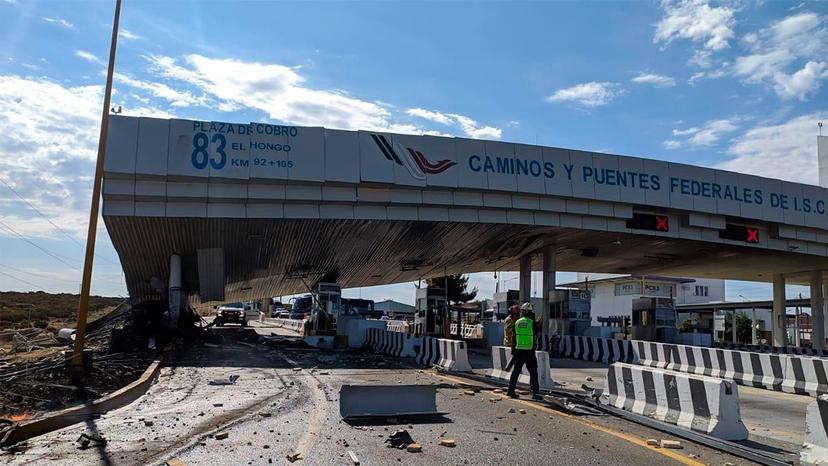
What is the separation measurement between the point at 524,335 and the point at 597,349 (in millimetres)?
13806

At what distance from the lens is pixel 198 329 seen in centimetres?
2984

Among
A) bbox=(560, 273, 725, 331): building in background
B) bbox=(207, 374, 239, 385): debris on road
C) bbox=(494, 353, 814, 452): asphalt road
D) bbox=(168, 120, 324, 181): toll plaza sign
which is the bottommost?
bbox=(207, 374, 239, 385): debris on road

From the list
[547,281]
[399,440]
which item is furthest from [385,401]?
[547,281]

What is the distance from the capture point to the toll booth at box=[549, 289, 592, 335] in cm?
2970

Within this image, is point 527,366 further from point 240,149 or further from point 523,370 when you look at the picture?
point 240,149

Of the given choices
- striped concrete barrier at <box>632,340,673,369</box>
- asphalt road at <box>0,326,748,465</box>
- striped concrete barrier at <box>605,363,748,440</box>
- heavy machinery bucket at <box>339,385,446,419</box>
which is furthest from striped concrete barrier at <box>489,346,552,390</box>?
striped concrete barrier at <box>632,340,673,369</box>

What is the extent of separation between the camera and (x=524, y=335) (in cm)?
1199

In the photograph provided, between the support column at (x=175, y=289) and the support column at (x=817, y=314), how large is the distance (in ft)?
115

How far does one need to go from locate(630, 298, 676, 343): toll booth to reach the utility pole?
24.5 m

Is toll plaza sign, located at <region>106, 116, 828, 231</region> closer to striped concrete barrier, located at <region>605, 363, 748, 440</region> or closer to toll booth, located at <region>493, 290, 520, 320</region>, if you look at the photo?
toll booth, located at <region>493, 290, 520, 320</region>

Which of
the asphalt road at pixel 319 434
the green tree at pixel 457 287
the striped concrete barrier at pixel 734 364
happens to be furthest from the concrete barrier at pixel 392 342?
the green tree at pixel 457 287

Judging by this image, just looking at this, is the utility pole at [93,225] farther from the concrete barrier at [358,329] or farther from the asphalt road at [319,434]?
the concrete barrier at [358,329]

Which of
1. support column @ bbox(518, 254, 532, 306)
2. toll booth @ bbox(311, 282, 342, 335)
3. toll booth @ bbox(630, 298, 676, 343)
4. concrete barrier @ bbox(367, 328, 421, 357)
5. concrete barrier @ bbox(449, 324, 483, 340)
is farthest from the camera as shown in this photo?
concrete barrier @ bbox(449, 324, 483, 340)

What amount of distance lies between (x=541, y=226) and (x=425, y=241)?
5.46 m
